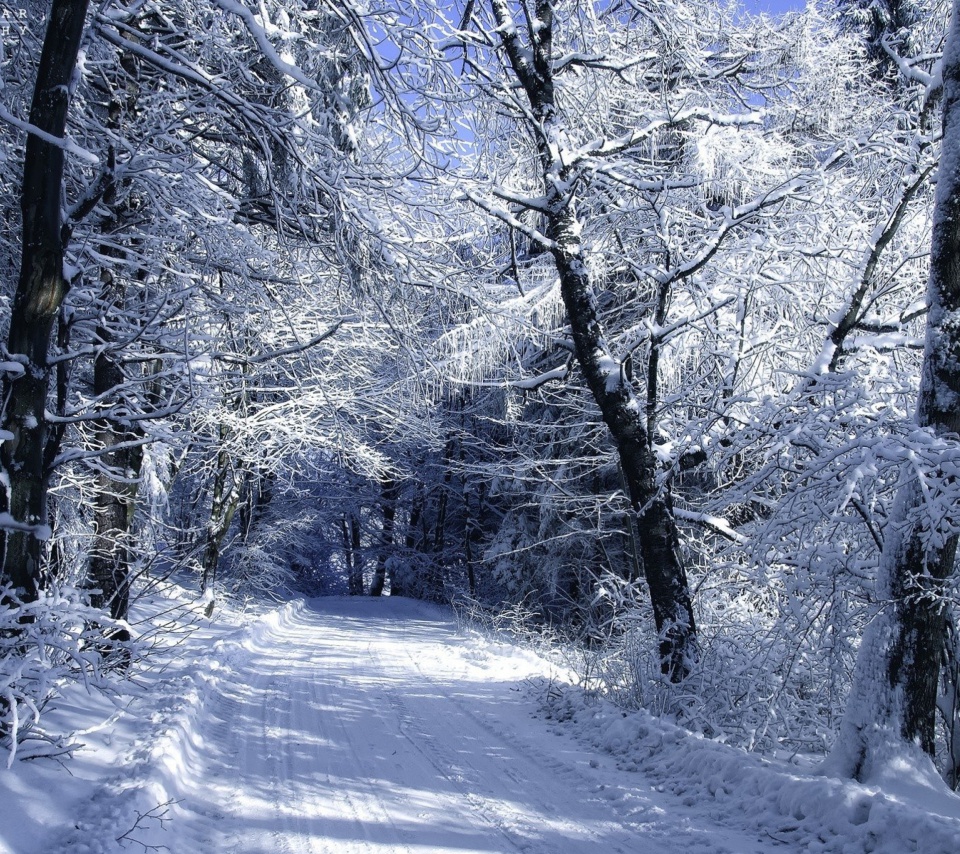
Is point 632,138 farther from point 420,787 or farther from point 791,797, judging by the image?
point 420,787

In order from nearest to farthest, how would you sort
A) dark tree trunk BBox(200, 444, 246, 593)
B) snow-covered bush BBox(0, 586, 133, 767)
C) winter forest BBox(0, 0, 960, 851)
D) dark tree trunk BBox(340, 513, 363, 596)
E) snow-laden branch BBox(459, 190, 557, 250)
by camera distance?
1. snow-covered bush BBox(0, 586, 133, 767)
2. winter forest BBox(0, 0, 960, 851)
3. snow-laden branch BBox(459, 190, 557, 250)
4. dark tree trunk BBox(200, 444, 246, 593)
5. dark tree trunk BBox(340, 513, 363, 596)

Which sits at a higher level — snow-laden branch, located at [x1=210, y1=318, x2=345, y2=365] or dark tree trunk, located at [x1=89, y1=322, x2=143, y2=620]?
snow-laden branch, located at [x1=210, y1=318, x2=345, y2=365]

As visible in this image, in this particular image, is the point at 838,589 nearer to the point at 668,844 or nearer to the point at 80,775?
the point at 668,844

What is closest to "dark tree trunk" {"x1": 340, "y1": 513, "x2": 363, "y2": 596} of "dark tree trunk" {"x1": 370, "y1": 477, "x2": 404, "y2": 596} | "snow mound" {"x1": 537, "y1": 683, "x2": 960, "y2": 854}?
"dark tree trunk" {"x1": 370, "y1": 477, "x2": 404, "y2": 596}

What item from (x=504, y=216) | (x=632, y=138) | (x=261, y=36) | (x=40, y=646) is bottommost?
(x=40, y=646)

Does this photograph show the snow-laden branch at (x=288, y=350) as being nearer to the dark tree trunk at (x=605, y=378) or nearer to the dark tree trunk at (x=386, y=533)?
the dark tree trunk at (x=605, y=378)

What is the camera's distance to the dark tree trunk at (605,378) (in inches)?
240

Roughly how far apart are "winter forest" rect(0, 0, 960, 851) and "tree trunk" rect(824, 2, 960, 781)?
0.02 meters

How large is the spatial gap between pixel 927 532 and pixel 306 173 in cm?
448

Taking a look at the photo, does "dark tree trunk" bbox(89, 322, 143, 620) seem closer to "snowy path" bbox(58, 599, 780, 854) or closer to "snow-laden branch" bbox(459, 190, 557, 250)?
"snowy path" bbox(58, 599, 780, 854)

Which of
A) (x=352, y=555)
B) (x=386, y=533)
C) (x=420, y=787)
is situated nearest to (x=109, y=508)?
(x=420, y=787)

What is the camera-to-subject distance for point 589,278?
705cm

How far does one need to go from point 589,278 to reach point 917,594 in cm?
428

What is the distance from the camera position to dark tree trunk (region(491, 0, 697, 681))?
240 inches
